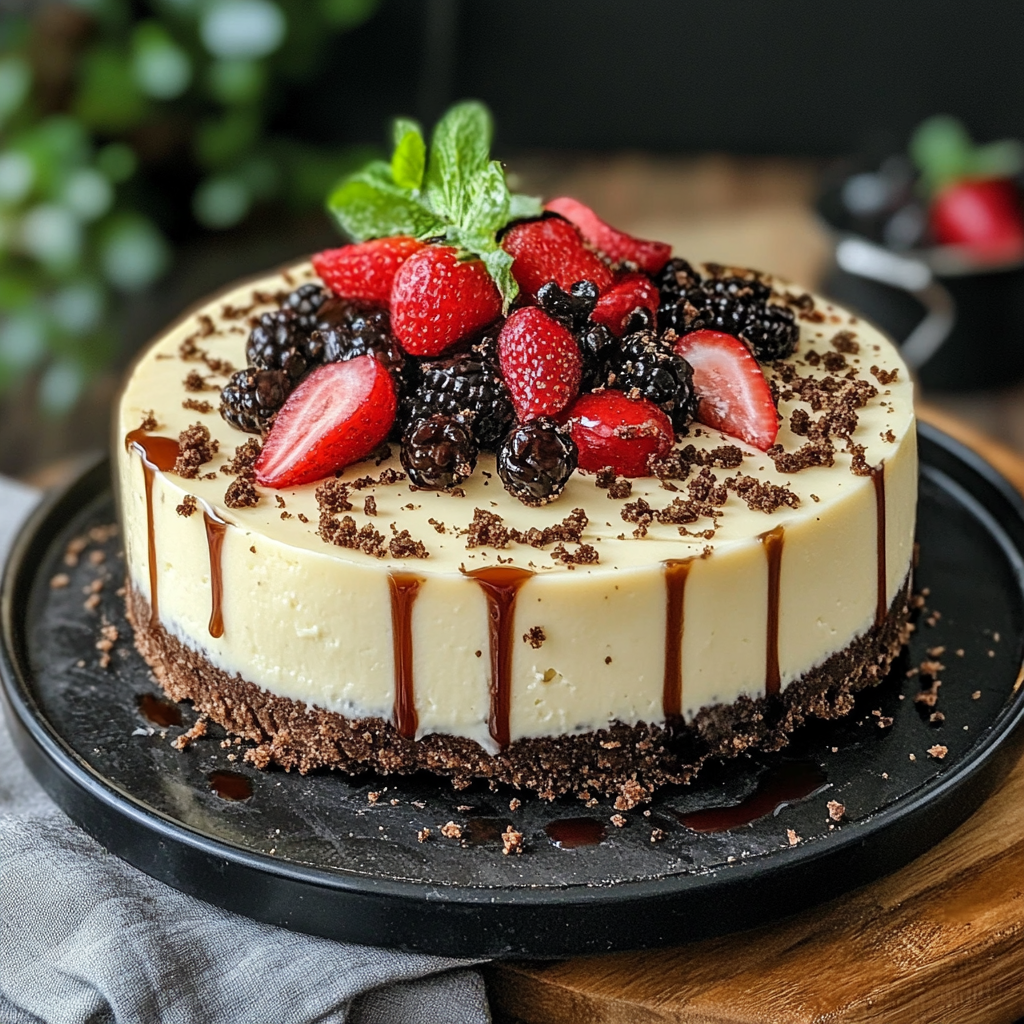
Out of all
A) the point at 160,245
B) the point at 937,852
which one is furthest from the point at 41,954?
the point at 160,245

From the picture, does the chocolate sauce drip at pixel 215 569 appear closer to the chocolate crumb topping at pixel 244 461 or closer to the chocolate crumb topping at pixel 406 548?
the chocolate crumb topping at pixel 244 461

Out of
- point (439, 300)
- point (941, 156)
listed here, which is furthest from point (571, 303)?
Answer: point (941, 156)

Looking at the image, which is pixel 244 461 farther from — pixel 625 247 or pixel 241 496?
pixel 625 247

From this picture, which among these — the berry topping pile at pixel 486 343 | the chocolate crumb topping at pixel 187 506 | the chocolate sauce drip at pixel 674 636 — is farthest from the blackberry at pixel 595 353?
the chocolate crumb topping at pixel 187 506

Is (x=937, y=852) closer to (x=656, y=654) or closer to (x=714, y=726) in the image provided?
(x=714, y=726)

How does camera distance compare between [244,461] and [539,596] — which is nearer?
[539,596]

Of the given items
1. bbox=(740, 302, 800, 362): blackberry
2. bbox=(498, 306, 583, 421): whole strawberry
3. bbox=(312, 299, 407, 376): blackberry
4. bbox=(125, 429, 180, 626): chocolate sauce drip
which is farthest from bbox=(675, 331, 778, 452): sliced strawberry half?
bbox=(125, 429, 180, 626): chocolate sauce drip
